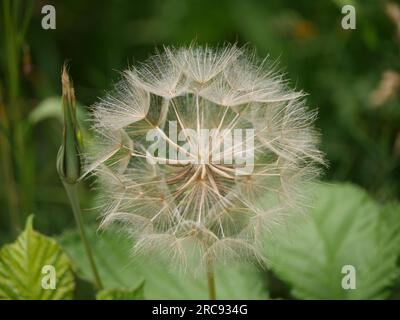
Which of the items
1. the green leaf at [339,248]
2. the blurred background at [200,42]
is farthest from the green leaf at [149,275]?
the blurred background at [200,42]

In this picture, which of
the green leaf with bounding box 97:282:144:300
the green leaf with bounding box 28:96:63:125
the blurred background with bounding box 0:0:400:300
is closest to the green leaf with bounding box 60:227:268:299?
the green leaf with bounding box 97:282:144:300

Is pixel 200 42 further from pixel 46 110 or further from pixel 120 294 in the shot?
pixel 120 294

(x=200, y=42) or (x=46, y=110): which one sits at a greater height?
(x=200, y=42)

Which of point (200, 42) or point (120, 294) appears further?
point (200, 42)

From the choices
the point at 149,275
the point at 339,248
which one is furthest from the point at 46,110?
the point at 339,248

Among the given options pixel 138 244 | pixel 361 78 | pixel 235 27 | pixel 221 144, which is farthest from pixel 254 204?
pixel 235 27

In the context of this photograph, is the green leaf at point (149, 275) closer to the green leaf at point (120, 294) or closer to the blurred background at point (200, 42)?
the green leaf at point (120, 294)

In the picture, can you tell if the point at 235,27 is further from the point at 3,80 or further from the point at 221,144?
the point at 221,144
